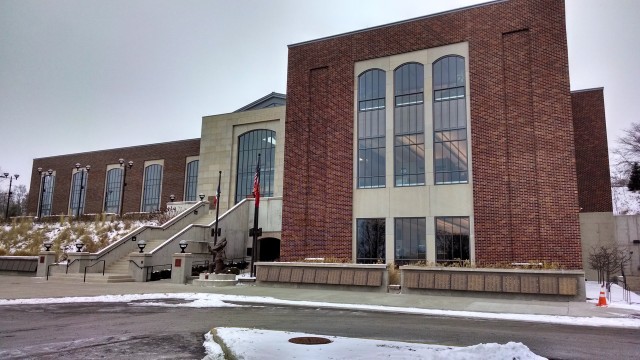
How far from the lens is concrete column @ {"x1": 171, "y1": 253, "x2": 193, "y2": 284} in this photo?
24406 millimetres

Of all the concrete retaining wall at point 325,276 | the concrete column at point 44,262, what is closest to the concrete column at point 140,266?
the concrete column at point 44,262

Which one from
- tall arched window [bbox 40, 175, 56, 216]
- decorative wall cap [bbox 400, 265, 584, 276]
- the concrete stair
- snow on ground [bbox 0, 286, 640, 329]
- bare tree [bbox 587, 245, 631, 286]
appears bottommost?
snow on ground [bbox 0, 286, 640, 329]

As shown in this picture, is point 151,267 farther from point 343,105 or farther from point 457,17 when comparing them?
point 457,17

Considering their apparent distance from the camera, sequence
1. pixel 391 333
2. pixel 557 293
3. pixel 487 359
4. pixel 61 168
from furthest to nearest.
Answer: pixel 61 168 → pixel 557 293 → pixel 391 333 → pixel 487 359

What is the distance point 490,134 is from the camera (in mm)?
23406

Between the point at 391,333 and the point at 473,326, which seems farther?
the point at 473,326

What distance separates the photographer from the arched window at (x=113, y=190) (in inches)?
2131

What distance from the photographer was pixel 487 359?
22.1ft

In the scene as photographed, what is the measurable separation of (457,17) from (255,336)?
2137 centimetres

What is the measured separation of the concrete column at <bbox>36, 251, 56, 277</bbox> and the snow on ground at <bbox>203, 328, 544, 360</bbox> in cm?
2358

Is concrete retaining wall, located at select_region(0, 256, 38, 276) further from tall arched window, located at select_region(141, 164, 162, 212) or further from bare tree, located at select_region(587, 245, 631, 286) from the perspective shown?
bare tree, located at select_region(587, 245, 631, 286)

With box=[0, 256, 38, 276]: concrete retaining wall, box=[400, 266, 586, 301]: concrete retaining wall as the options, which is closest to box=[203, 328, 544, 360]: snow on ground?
box=[400, 266, 586, 301]: concrete retaining wall

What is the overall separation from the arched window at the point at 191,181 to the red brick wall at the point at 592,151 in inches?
1305

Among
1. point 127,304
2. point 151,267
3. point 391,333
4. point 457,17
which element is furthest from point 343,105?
point 391,333
